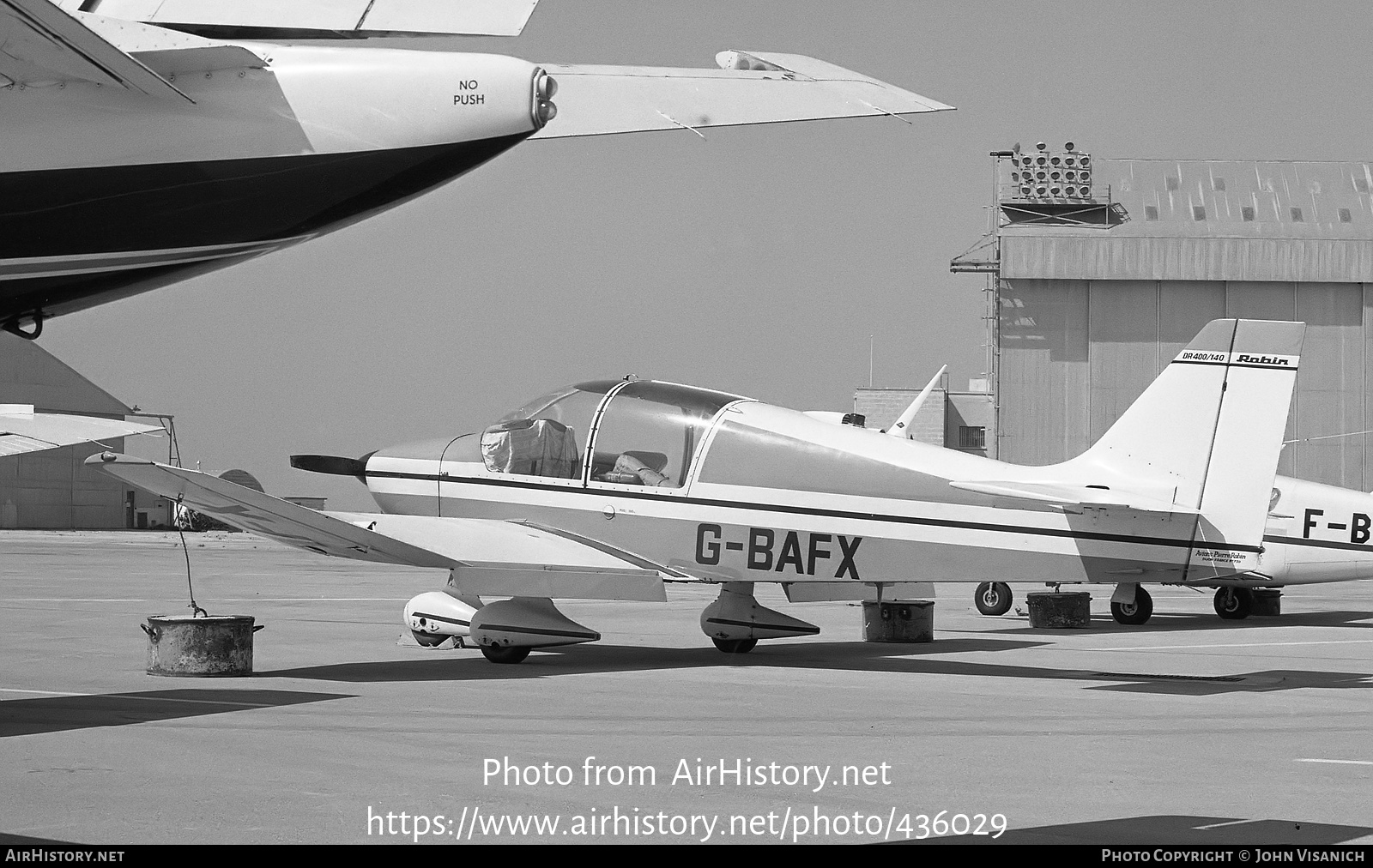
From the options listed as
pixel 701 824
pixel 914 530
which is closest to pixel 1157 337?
pixel 914 530

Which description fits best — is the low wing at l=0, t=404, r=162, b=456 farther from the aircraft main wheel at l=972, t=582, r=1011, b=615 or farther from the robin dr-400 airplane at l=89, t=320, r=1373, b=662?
the aircraft main wheel at l=972, t=582, r=1011, b=615

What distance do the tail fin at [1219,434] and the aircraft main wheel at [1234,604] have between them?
9383 millimetres

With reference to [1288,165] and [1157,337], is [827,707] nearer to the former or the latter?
[1157,337]

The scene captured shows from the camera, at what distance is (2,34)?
169 inches

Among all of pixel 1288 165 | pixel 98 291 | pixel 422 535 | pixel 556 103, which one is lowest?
pixel 422 535

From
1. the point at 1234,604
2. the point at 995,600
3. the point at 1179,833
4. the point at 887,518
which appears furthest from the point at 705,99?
the point at 1234,604

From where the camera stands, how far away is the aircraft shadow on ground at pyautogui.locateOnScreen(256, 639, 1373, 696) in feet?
36.3

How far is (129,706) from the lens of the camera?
903 centimetres

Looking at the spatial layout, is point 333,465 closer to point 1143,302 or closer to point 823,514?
point 823,514

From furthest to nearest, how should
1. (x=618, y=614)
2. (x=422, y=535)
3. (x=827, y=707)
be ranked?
(x=618, y=614) → (x=422, y=535) → (x=827, y=707)

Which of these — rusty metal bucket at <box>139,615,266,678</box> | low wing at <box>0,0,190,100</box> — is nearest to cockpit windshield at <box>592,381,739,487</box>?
Answer: rusty metal bucket at <box>139,615,266,678</box>

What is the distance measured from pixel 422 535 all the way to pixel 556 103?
7.15m

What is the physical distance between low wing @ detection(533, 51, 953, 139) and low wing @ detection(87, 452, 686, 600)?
6302 mm

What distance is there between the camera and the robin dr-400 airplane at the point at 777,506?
36.7 ft
